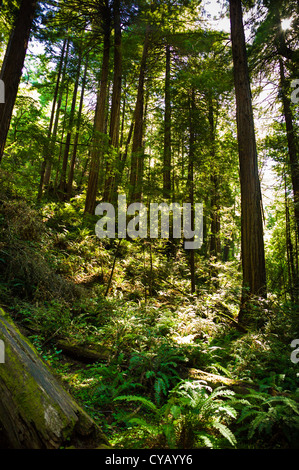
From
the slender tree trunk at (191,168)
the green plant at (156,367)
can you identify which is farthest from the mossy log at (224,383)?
the slender tree trunk at (191,168)

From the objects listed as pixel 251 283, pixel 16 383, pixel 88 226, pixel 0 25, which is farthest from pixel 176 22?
pixel 16 383

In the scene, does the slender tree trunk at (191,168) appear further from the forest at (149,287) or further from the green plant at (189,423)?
the green plant at (189,423)

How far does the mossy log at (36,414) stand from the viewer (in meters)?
1.75

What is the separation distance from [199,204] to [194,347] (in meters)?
6.00

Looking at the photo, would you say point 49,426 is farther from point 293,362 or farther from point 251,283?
point 251,283

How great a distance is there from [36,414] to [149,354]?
2.07 meters

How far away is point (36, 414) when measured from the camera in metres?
1.85

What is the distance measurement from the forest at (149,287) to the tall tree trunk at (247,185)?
0.12ft

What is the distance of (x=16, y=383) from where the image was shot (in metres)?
2.04

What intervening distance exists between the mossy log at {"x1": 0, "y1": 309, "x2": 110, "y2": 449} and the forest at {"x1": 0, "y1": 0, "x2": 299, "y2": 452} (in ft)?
0.04

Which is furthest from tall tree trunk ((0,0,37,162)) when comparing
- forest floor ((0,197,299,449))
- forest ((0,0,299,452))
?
forest floor ((0,197,299,449))

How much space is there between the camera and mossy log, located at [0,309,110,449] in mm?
1752

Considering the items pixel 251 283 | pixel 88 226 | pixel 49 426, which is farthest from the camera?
pixel 88 226

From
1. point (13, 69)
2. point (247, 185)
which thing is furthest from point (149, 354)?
point (13, 69)
